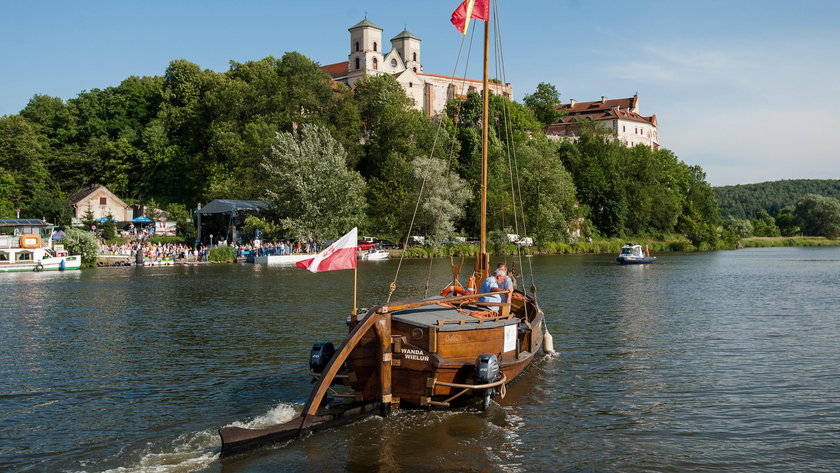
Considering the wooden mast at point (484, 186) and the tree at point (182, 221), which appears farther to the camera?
the tree at point (182, 221)

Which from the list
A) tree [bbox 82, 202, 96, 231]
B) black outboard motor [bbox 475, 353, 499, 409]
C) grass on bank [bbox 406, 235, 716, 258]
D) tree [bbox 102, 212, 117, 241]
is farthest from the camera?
tree [bbox 82, 202, 96, 231]

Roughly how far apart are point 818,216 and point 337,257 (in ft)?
534

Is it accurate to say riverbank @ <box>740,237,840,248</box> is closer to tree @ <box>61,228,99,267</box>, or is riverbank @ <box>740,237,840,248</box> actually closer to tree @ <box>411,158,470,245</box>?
tree @ <box>411,158,470,245</box>

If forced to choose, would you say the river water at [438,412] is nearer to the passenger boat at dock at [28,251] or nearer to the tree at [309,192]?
the passenger boat at dock at [28,251]

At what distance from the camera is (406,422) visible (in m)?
13.7

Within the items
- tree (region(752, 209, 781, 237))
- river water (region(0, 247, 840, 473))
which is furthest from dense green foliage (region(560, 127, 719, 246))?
river water (region(0, 247, 840, 473))

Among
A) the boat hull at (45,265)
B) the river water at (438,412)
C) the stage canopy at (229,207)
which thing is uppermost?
the stage canopy at (229,207)

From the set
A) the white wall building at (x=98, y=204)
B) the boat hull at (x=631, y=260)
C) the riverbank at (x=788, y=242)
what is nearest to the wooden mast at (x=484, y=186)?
the boat hull at (x=631, y=260)

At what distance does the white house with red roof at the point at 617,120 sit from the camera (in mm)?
Answer: 156125

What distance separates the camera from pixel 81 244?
65562 millimetres

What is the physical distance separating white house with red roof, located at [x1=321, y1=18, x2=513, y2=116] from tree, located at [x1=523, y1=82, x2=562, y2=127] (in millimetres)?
6027

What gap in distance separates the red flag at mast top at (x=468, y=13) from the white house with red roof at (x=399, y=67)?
11231cm

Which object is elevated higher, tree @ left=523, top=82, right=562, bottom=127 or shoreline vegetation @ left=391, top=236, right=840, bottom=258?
tree @ left=523, top=82, right=562, bottom=127

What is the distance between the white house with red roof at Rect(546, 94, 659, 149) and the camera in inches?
6147
